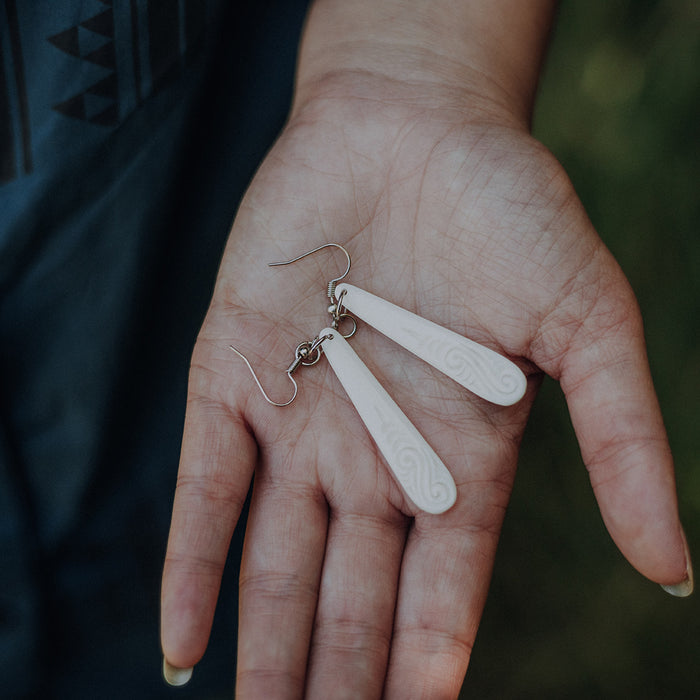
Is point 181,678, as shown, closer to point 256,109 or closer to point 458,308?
point 458,308

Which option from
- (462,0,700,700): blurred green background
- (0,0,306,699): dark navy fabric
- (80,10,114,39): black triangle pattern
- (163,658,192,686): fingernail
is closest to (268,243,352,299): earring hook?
(0,0,306,699): dark navy fabric

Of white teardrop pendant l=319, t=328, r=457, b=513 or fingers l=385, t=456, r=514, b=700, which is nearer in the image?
fingers l=385, t=456, r=514, b=700

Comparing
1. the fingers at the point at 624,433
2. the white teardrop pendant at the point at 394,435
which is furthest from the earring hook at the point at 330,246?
the fingers at the point at 624,433

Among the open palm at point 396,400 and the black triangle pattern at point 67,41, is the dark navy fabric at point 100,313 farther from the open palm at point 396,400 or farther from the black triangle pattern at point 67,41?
the open palm at point 396,400

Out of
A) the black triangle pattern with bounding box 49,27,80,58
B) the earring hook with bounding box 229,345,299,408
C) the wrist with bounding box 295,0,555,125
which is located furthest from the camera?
the wrist with bounding box 295,0,555,125

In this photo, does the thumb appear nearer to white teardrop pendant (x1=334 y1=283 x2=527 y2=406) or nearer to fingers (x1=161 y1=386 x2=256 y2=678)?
white teardrop pendant (x1=334 y1=283 x2=527 y2=406)

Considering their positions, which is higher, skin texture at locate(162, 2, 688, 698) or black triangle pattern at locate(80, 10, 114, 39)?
black triangle pattern at locate(80, 10, 114, 39)
